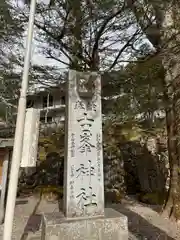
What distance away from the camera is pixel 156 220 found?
607 centimetres

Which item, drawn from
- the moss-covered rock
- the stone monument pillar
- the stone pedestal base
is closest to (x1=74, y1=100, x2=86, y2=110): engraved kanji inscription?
the stone monument pillar

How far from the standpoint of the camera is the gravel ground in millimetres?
4914

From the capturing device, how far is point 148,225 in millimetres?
5633

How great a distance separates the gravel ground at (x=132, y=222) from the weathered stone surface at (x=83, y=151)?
1584mm

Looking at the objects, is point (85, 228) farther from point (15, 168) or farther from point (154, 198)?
point (154, 198)

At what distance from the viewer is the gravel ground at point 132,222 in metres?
4.91

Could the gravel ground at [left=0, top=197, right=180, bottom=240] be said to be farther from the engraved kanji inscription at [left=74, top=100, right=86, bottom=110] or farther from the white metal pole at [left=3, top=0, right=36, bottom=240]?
the engraved kanji inscription at [left=74, top=100, right=86, bottom=110]

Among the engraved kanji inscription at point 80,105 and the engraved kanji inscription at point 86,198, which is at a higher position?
the engraved kanji inscription at point 80,105

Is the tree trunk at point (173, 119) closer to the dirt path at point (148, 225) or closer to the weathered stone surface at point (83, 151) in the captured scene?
the dirt path at point (148, 225)

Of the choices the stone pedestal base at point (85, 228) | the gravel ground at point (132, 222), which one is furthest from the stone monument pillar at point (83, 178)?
the gravel ground at point (132, 222)

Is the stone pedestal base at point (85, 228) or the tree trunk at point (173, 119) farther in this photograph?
the tree trunk at point (173, 119)

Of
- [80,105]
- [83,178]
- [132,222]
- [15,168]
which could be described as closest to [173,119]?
[132,222]

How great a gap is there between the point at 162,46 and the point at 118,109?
A: 6.42ft

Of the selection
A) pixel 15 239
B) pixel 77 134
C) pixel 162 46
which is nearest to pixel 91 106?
pixel 77 134
